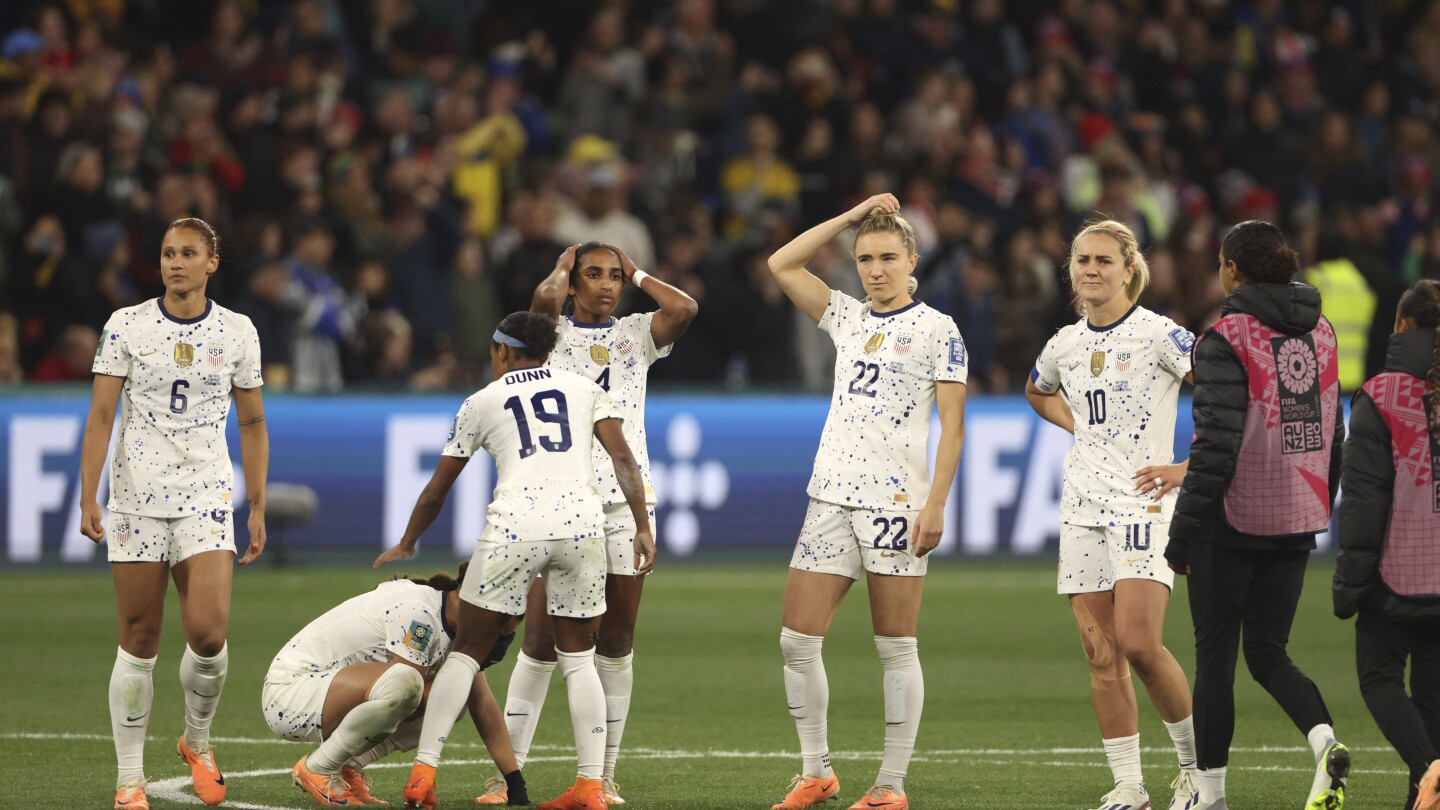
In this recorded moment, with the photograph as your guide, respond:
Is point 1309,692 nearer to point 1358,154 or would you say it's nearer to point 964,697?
point 964,697

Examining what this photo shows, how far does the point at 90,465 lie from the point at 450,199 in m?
11.8

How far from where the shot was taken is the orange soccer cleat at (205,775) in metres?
7.99

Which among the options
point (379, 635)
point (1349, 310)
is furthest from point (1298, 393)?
point (1349, 310)

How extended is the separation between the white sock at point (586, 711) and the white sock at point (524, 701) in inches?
20.2

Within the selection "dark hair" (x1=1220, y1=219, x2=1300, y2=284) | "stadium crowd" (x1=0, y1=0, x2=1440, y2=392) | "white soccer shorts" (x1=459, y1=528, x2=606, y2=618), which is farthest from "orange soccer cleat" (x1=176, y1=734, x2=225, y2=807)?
"stadium crowd" (x1=0, y1=0, x2=1440, y2=392)

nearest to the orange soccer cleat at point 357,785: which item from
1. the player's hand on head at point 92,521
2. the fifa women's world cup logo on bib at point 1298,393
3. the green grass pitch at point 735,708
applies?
the green grass pitch at point 735,708

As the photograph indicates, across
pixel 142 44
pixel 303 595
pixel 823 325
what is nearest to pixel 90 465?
pixel 823 325

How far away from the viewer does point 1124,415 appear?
7914 millimetres

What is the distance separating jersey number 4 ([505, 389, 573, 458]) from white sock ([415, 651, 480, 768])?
877mm

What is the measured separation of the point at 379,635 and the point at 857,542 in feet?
6.81

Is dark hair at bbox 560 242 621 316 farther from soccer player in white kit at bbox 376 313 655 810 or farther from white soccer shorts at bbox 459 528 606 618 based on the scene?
white soccer shorts at bbox 459 528 606 618

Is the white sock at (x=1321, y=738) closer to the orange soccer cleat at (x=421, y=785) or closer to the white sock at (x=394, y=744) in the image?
the orange soccer cleat at (x=421, y=785)

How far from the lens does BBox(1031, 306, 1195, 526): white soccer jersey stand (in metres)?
7.87

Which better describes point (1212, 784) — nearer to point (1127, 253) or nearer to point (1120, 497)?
point (1120, 497)
